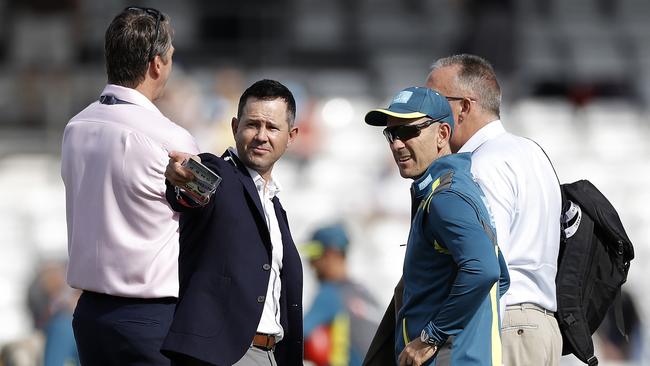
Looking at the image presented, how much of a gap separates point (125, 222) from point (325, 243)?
11.9ft

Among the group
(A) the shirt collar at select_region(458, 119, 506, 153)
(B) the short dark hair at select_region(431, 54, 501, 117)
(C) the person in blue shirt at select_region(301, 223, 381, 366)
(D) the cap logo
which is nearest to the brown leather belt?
(D) the cap logo

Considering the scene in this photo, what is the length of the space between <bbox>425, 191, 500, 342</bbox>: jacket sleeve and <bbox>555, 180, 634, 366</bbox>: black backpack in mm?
1144

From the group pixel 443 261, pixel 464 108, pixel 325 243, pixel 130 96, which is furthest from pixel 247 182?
pixel 325 243

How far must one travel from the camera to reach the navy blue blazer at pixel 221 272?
4.83 m

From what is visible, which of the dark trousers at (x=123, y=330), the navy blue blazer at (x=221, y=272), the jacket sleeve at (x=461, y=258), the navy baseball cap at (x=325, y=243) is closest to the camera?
the jacket sleeve at (x=461, y=258)

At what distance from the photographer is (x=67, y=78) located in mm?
15398

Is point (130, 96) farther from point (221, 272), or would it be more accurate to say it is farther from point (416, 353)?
point (416, 353)

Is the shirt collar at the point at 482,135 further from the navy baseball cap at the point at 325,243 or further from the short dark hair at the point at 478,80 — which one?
the navy baseball cap at the point at 325,243

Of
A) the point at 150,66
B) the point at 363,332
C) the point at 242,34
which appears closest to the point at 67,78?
the point at 242,34

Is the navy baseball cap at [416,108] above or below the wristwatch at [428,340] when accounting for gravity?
above

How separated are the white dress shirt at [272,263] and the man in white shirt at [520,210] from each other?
853mm

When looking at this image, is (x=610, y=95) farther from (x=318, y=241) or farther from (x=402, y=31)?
(x=318, y=241)

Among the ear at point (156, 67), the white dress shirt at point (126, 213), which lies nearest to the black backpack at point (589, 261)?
the white dress shirt at point (126, 213)

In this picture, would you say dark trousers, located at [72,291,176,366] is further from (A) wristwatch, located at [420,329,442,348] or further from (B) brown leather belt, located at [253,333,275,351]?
(A) wristwatch, located at [420,329,442,348]
